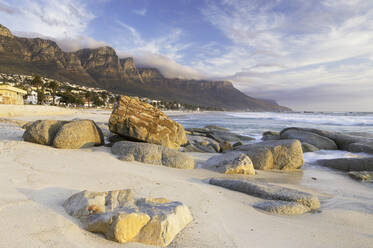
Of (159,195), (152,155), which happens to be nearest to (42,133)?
(152,155)

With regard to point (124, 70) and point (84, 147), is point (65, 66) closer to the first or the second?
point (124, 70)

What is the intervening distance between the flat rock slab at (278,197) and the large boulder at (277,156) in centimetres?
283

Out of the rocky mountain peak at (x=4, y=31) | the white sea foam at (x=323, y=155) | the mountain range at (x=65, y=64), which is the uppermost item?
the rocky mountain peak at (x=4, y=31)

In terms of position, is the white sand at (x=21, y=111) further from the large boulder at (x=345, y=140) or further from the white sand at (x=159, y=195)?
the large boulder at (x=345, y=140)

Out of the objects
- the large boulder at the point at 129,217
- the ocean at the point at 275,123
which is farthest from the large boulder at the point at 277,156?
the ocean at the point at 275,123

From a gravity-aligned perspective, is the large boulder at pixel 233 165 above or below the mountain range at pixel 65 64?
below

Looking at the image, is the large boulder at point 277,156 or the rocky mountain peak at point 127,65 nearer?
the large boulder at point 277,156

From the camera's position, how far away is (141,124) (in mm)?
7301

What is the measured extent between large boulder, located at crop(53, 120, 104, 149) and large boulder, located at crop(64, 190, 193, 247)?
400cm

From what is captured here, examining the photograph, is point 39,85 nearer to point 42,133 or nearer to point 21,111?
point 21,111

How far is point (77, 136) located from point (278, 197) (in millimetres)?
5609

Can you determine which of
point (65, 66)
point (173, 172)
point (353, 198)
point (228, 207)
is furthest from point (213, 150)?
point (65, 66)

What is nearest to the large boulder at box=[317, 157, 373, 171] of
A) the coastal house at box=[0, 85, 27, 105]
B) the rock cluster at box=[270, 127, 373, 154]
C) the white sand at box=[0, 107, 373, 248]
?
the white sand at box=[0, 107, 373, 248]

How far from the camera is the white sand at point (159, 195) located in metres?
2.12
